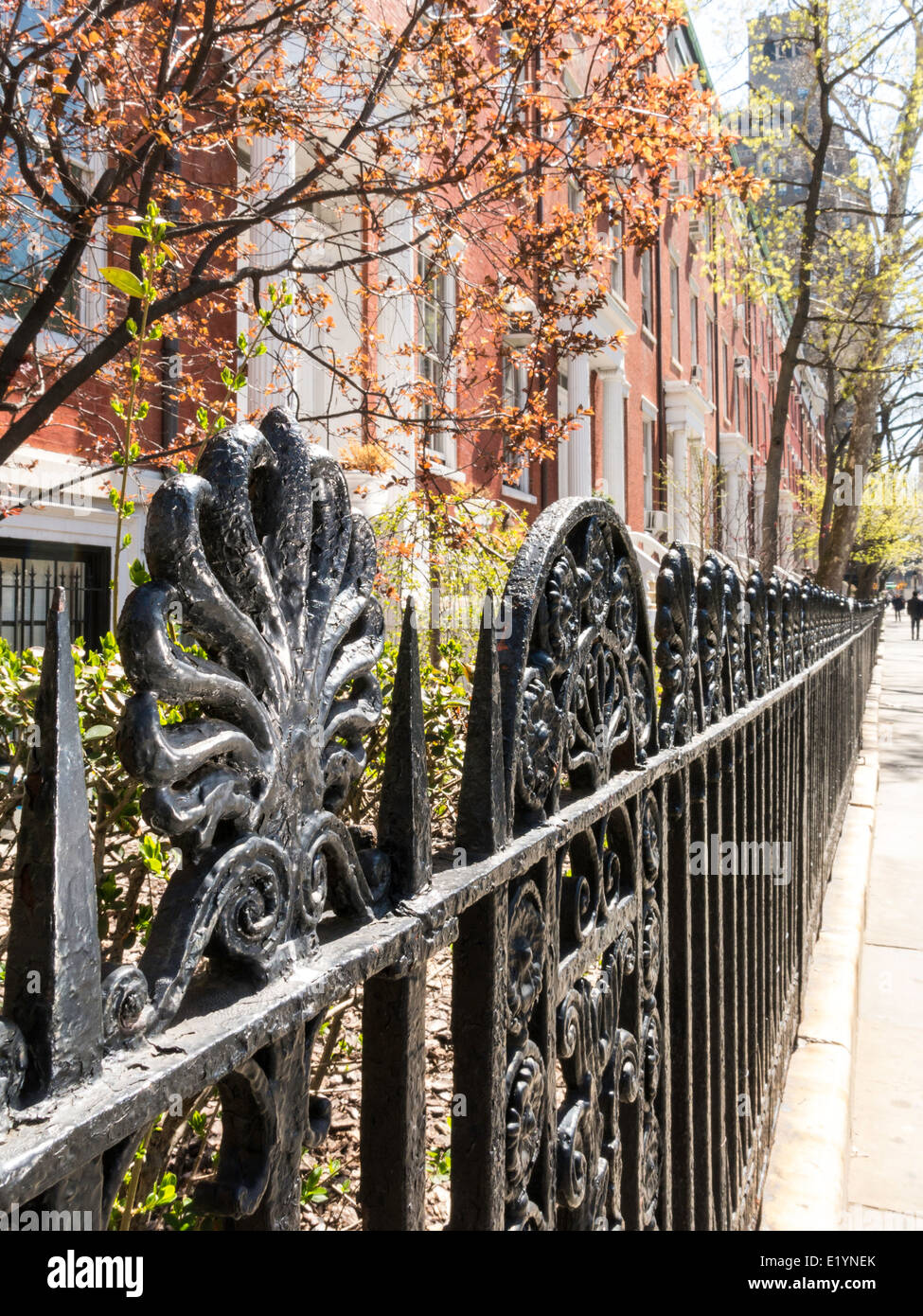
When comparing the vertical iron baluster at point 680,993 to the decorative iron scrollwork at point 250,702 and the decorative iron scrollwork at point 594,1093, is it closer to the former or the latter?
the decorative iron scrollwork at point 594,1093

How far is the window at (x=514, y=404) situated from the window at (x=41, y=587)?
3899 mm

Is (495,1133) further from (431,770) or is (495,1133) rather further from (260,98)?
(260,98)

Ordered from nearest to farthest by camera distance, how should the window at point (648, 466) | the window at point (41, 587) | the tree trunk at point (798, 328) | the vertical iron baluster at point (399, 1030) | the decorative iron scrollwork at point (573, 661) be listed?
1. the vertical iron baluster at point (399, 1030)
2. the decorative iron scrollwork at point (573, 661)
3. the window at point (41, 587)
4. the tree trunk at point (798, 328)
5. the window at point (648, 466)

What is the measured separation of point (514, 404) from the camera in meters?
9.39

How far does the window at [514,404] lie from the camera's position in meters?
5.73

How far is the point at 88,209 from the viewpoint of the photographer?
13.7 ft

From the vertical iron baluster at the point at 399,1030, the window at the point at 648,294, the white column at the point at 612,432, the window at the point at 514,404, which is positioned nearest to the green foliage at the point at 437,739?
the vertical iron baluster at the point at 399,1030

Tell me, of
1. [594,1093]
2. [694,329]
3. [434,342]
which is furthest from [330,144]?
[694,329]

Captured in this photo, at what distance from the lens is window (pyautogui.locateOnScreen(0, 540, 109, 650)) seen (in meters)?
8.70

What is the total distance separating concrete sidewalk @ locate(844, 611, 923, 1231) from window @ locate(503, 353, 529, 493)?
3274mm

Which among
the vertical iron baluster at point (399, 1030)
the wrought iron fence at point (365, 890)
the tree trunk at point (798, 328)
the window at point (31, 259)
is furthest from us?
the tree trunk at point (798, 328)

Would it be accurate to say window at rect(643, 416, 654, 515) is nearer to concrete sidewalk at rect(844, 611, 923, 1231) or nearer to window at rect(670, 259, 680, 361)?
window at rect(670, 259, 680, 361)

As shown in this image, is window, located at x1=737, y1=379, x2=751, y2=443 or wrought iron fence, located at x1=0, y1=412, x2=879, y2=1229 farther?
window, located at x1=737, y1=379, x2=751, y2=443

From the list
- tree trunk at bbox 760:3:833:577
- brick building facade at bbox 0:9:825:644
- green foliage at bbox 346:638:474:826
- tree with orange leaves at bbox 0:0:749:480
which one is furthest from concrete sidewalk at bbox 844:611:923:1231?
tree trunk at bbox 760:3:833:577
